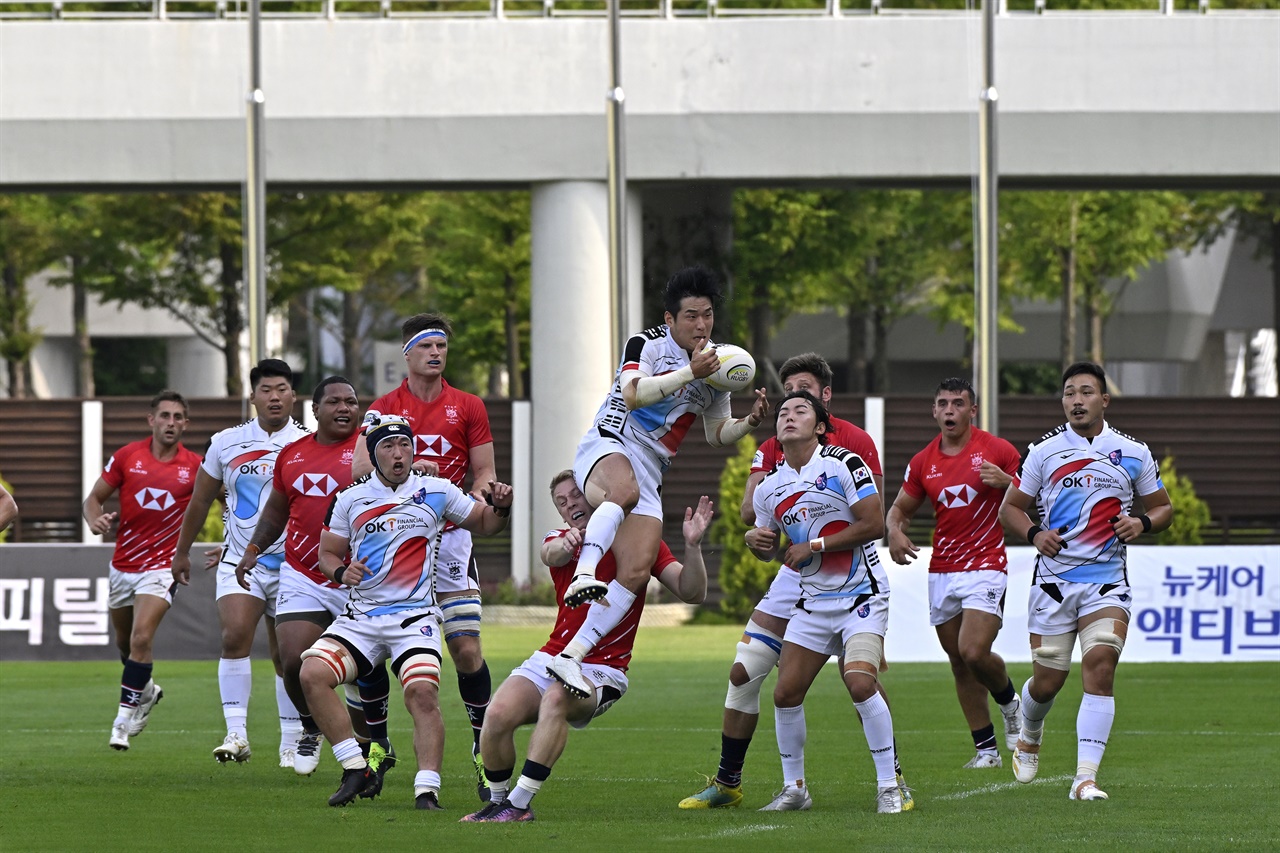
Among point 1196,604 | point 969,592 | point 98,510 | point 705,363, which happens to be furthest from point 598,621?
point 1196,604

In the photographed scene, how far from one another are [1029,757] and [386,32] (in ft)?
69.6

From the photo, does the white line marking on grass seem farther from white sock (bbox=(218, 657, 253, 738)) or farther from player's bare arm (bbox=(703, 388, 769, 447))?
white sock (bbox=(218, 657, 253, 738))

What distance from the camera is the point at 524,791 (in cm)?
888

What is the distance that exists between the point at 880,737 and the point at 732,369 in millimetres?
Result: 2049

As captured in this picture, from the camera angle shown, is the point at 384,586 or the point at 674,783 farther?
the point at 674,783

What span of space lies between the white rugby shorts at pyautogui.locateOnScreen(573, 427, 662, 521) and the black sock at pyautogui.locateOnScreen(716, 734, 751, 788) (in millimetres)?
1373

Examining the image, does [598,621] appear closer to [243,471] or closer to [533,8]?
[243,471]

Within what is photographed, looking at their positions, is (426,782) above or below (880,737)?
below

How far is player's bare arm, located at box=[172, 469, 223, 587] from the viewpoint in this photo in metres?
12.3

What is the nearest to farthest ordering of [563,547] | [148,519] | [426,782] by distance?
[563,547] < [426,782] < [148,519]

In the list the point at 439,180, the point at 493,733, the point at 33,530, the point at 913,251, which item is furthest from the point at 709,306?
the point at 913,251

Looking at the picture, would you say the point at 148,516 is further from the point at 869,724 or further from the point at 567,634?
the point at 869,724

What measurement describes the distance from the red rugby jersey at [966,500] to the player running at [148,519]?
5.58m

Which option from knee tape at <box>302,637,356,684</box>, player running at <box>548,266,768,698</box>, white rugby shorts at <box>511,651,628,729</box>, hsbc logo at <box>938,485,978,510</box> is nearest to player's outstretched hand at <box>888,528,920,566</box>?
hsbc logo at <box>938,485,978,510</box>
